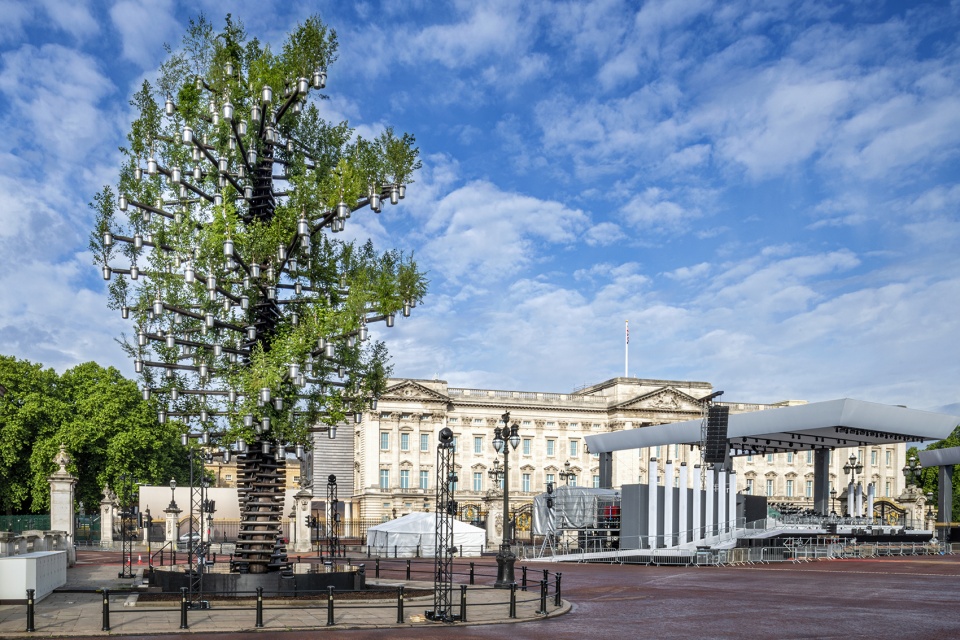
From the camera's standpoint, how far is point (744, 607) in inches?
914

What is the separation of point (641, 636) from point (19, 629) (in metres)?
12.2

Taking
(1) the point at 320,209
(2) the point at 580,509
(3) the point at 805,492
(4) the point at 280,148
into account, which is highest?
(4) the point at 280,148

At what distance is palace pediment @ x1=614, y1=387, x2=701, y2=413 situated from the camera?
345 ft

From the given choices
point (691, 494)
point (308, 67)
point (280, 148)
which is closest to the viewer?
point (308, 67)

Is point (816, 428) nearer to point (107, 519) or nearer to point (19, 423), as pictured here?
point (107, 519)

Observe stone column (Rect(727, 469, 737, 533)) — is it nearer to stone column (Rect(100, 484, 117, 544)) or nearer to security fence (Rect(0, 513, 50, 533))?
security fence (Rect(0, 513, 50, 533))

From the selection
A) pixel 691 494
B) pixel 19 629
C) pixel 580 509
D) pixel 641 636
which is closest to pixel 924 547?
pixel 691 494

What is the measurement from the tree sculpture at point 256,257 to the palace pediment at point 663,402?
3176 inches

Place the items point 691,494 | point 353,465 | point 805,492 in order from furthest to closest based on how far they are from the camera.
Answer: point 805,492
point 353,465
point 691,494

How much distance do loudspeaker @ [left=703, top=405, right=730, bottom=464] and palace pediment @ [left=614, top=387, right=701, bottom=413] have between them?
54.1m

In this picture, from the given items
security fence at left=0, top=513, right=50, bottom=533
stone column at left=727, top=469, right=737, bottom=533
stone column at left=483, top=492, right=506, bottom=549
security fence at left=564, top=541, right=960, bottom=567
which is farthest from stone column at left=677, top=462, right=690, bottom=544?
security fence at left=0, top=513, right=50, bottom=533

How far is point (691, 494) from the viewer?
48875 millimetres

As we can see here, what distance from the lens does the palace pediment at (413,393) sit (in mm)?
99031

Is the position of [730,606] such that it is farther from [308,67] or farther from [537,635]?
[308,67]
